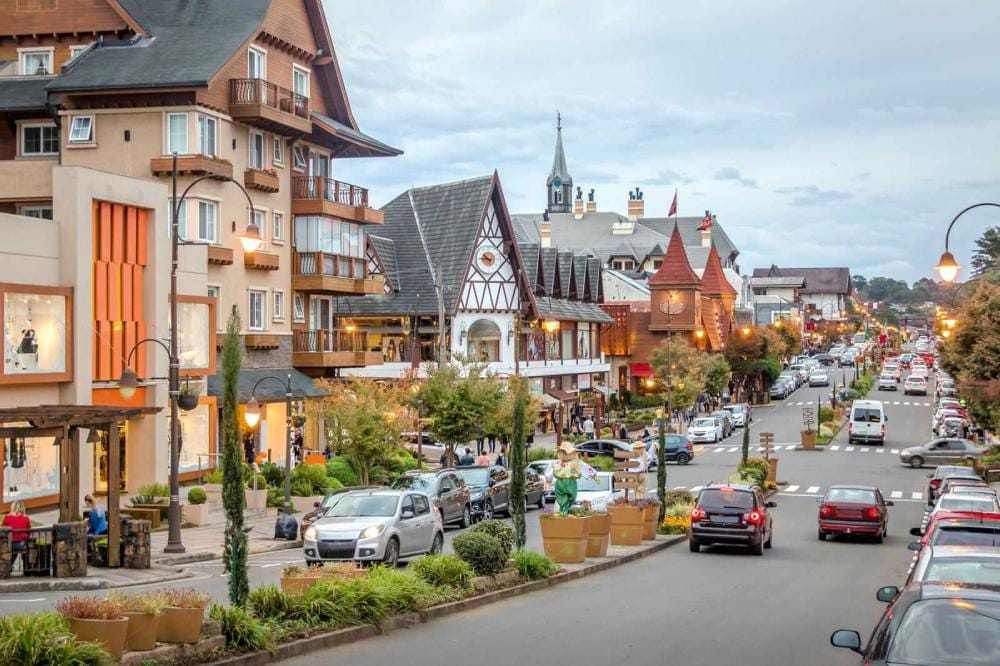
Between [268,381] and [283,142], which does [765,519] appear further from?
[283,142]

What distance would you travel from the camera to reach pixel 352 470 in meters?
42.0

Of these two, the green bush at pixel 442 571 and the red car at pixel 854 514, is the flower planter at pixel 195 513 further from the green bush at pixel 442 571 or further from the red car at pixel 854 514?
the red car at pixel 854 514

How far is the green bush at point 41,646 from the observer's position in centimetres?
1095

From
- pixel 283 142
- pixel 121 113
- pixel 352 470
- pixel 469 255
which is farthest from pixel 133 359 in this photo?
pixel 469 255

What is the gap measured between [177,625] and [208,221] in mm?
33355

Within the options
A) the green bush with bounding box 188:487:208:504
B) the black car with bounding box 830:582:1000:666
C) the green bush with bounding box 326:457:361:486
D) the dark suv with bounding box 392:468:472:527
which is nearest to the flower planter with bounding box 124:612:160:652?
the black car with bounding box 830:582:1000:666

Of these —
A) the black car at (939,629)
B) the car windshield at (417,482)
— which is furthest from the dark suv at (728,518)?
the black car at (939,629)

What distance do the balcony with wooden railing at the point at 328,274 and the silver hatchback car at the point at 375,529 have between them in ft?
86.8

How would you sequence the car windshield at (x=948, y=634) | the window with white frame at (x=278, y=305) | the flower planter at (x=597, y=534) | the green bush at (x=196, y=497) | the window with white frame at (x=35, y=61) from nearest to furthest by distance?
1. the car windshield at (x=948, y=634)
2. the flower planter at (x=597, y=534)
3. the green bush at (x=196, y=497)
4. the window with white frame at (x=35, y=61)
5. the window with white frame at (x=278, y=305)

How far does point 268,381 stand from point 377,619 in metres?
32.9

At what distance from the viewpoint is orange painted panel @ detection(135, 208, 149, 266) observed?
3591 centimetres

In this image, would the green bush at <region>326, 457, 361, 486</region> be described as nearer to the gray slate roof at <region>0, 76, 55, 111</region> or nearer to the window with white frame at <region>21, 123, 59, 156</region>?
the window with white frame at <region>21, 123, 59, 156</region>

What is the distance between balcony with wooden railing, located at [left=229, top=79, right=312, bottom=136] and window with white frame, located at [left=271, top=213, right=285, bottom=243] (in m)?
3.34

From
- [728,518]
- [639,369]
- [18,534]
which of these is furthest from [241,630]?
[639,369]
